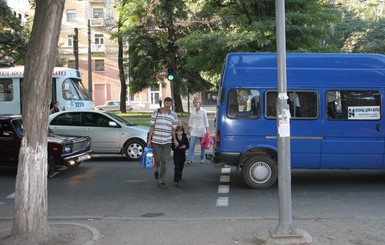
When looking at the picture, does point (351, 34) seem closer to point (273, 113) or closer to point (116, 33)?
point (116, 33)

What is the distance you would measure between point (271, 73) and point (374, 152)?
8.02 ft

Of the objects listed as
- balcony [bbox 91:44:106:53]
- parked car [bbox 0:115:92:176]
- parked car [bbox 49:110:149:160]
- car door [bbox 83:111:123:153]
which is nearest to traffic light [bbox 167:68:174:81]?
parked car [bbox 49:110:149:160]

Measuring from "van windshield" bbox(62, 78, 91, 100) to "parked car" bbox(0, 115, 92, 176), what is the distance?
281 inches

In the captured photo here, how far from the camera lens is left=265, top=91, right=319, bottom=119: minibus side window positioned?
850cm

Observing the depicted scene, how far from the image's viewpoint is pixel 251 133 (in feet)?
27.9

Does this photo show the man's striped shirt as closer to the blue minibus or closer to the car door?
the blue minibus

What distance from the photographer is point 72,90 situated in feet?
59.5

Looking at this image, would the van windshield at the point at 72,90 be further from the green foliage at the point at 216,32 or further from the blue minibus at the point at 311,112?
the blue minibus at the point at 311,112

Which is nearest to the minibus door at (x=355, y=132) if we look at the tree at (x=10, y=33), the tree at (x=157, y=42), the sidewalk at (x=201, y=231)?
the sidewalk at (x=201, y=231)

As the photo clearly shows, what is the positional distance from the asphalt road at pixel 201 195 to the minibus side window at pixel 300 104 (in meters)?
1.45

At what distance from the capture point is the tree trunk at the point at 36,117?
5207mm

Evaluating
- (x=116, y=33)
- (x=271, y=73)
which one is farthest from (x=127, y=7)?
(x=271, y=73)

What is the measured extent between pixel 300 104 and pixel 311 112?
258 millimetres

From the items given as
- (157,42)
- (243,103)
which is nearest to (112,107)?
(157,42)
